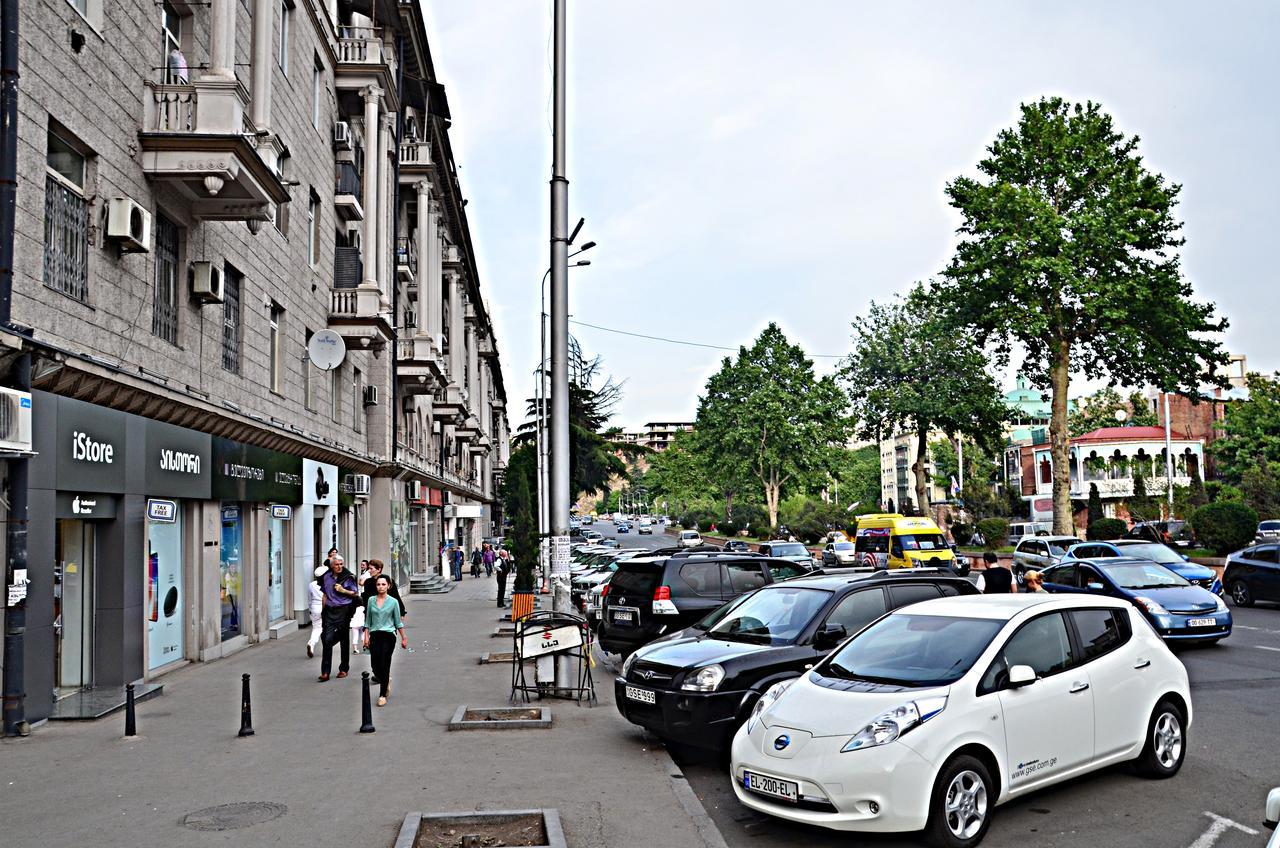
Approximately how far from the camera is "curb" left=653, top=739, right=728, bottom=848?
270 inches

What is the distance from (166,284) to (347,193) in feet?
41.8

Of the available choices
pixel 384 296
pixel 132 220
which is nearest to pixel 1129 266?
pixel 384 296

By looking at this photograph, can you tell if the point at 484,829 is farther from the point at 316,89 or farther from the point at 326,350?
the point at 316,89

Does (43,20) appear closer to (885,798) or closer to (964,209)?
(885,798)

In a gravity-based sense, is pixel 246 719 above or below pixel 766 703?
below

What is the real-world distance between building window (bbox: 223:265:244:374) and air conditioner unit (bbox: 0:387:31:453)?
7678 mm

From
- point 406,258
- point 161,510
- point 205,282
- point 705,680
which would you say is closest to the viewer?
point 705,680

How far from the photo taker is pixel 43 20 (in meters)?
11.1

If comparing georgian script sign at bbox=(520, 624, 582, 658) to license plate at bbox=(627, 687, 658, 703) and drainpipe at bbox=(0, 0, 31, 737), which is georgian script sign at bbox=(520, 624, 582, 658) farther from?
drainpipe at bbox=(0, 0, 31, 737)

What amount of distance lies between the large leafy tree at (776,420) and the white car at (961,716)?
58.0 meters

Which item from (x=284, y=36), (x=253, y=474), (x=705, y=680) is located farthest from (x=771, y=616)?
(x=284, y=36)

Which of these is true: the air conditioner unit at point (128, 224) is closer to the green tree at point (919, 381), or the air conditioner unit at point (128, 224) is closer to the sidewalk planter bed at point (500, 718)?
the sidewalk planter bed at point (500, 718)

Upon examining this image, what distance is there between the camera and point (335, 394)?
2747 cm

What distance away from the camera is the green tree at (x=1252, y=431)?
63.8 m
